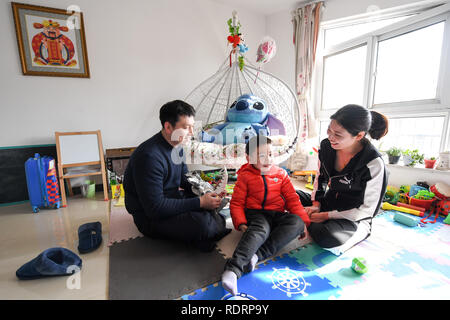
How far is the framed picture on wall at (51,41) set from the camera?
7.21 ft

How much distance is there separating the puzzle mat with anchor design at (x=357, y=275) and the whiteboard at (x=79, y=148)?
6.50 ft

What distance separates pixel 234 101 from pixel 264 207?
167 centimetres

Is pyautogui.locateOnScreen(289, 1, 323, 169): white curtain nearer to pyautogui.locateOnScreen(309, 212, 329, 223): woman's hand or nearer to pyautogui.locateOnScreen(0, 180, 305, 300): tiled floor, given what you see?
pyautogui.locateOnScreen(309, 212, 329, 223): woman's hand

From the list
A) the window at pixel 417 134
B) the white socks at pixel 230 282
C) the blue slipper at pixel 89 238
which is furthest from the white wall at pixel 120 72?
the window at pixel 417 134

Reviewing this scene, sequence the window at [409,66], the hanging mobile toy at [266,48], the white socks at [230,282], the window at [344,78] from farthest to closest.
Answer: the window at [344,78], the hanging mobile toy at [266,48], the window at [409,66], the white socks at [230,282]

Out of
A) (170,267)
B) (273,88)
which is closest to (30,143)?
(170,267)

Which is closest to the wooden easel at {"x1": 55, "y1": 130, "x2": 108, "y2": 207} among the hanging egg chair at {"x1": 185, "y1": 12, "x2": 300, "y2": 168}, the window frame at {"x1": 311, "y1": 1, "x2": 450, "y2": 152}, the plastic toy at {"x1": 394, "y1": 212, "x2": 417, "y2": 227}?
the hanging egg chair at {"x1": 185, "y1": 12, "x2": 300, "y2": 168}

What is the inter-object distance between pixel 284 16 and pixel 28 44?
325 cm

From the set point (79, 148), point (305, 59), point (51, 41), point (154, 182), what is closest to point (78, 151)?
point (79, 148)

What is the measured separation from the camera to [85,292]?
3.43ft

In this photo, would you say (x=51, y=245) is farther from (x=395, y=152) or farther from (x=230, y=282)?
(x=395, y=152)

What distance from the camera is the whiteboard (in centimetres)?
226

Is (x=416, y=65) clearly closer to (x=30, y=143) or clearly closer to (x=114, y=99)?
(x=114, y=99)

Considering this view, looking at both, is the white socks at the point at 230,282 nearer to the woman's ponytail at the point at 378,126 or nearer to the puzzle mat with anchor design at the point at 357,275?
the puzzle mat with anchor design at the point at 357,275
